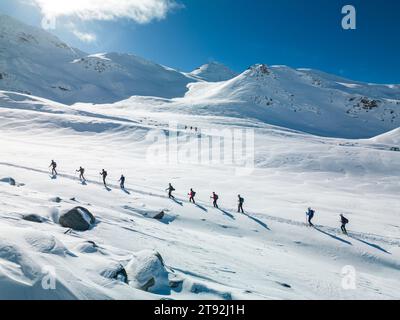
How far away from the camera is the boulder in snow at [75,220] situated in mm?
14273

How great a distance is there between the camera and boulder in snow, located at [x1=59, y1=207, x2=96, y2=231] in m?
14.3

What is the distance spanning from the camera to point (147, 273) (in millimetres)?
9789

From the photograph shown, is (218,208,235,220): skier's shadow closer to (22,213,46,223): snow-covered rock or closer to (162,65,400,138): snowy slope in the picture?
(22,213,46,223): snow-covered rock

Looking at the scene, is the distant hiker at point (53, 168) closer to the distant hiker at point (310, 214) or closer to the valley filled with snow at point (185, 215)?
the valley filled with snow at point (185, 215)

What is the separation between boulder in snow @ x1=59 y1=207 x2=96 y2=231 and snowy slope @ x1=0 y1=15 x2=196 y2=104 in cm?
12325

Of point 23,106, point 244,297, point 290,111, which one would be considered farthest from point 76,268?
point 290,111

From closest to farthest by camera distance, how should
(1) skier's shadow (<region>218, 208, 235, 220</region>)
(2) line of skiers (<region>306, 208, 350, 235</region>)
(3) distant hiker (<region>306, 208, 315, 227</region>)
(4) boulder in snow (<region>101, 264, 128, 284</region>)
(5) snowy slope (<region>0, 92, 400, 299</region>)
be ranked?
(4) boulder in snow (<region>101, 264, 128, 284</region>)
(5) snowy slope (<region>0, 92, 400, 299</region>)
(2) line of skiers (<region>306, 208, 350, 235</region>)
(3) distant hiker (<region>306, 208, 315, 227</region>)
(1) skier's shadow (<region>218, 208, 235, 220</region>)

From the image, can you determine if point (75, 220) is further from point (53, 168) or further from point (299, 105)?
point (299, 105)

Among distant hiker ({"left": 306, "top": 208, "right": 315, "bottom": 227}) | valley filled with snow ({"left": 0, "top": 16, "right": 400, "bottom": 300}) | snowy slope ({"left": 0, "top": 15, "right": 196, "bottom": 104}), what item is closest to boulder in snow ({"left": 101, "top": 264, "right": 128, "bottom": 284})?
valley filled with snow ({"left": 0, "top": 16, "right": 400, "bottom": 300})

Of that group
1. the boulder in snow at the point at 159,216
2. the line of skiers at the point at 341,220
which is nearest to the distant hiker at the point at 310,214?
the line of skiers at the point at 341,220

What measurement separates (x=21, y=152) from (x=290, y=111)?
311 feet

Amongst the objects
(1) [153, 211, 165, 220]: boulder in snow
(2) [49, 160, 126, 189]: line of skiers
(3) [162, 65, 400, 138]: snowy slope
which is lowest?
(1) [153, 211, 165, 220]: boulder in snow

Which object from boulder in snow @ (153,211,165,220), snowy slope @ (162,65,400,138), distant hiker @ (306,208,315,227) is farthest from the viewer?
snowy slope @ (162,65,400,138)
